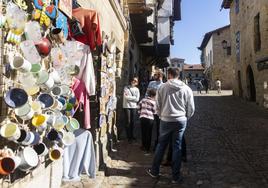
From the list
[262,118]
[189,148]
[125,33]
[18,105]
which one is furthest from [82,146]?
[262,118]

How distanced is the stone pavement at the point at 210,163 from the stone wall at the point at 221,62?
87.3ft

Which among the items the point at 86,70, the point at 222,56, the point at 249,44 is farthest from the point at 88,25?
the point at 222,56

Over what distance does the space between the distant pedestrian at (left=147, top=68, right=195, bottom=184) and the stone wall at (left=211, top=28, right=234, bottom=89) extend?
31348 millimetres

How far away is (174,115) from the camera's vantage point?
5059mm

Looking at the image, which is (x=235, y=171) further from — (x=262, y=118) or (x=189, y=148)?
(x=262, y=118)

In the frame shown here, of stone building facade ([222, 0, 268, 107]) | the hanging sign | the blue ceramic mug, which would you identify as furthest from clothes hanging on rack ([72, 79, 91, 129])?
stone building facade ([222, 0, 268, 107])

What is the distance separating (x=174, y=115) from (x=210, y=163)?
176cm

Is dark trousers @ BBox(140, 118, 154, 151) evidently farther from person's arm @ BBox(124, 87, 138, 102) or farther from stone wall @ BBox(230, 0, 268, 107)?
stone wall @ BBox(230, 0, 268, 107)

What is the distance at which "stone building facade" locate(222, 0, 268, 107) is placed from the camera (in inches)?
619

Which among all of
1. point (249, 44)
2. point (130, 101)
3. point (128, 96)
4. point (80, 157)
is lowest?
point (80, 157)

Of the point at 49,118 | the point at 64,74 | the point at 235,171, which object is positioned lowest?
the point at 235,171

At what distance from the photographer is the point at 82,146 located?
5.08 metres

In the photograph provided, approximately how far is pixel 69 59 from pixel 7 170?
1833mm

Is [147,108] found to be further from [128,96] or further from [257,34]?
[257,34]
